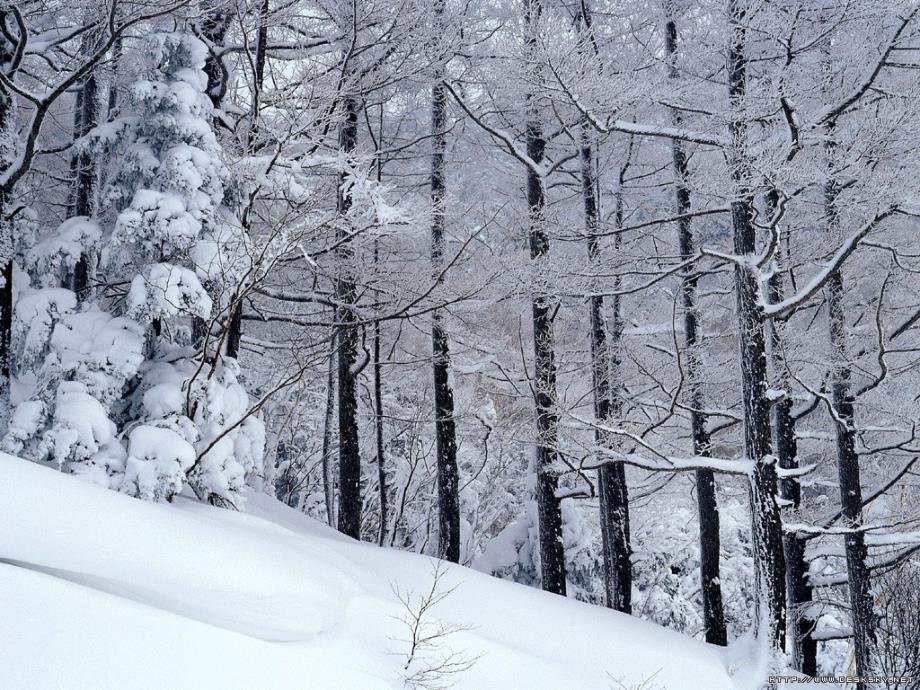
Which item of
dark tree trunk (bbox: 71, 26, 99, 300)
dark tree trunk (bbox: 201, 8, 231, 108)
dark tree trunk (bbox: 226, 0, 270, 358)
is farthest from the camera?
dark tree trunk (bbox: 71, 26, 99, 300)

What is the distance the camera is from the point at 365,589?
14.9 ft

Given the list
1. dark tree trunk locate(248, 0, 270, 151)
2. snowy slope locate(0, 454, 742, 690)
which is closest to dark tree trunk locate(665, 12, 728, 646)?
snowy slope locate(0, 454, 742, 690)

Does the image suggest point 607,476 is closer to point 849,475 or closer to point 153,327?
A: point 849,475

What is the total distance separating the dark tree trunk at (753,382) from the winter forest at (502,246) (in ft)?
0.12

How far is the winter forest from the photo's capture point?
6.09m

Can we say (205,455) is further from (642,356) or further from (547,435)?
(642,356)

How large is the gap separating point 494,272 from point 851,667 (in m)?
8.01

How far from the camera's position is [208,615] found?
3264mm

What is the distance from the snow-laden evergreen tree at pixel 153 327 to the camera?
222 inches

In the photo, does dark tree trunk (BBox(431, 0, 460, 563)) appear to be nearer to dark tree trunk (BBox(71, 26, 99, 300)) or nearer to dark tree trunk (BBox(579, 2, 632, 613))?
dark tree trunk (BBox(579, 2, 632, 613))

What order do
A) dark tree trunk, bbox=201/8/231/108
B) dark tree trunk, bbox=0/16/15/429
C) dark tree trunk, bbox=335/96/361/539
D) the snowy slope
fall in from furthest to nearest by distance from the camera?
1. dark tree trunk, bbox=335/96/361/539
2. dark tree trunk, bbox=201/8/231/108
3. dark tree trunk, bbox=0/16/15/429
4. the snowy slope

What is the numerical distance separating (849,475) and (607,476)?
138 inches

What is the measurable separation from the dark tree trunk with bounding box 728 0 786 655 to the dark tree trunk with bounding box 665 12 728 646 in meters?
2.29

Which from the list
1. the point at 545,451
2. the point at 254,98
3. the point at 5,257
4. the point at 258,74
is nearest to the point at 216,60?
the point at 258,74
